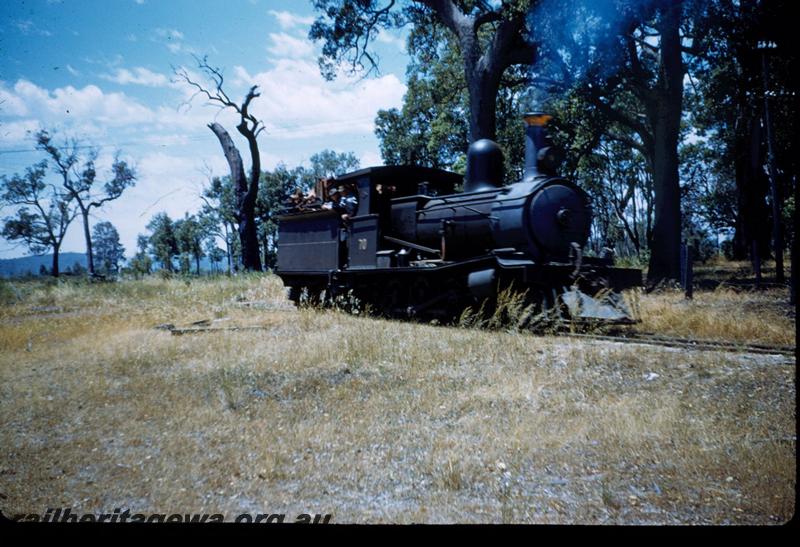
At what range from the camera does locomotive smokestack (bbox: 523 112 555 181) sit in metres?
8.80

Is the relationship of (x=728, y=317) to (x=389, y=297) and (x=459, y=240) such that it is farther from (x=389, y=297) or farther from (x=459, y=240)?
(x=389, y=297)

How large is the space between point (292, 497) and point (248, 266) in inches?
357

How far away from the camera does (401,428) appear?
3840 millimetres

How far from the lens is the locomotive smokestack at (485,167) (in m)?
9.54

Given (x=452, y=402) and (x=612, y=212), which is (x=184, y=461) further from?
(x=612, y=212)

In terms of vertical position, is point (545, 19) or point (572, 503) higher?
point (545, 19)

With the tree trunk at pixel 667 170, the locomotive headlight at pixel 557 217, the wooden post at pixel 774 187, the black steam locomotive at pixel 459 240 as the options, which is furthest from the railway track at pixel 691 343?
the tree trunk at pixel 667 170

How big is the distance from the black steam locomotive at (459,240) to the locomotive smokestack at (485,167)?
2 centimetres

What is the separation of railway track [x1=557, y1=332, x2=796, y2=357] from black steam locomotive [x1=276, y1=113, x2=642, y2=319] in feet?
1.45

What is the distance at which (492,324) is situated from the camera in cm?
834

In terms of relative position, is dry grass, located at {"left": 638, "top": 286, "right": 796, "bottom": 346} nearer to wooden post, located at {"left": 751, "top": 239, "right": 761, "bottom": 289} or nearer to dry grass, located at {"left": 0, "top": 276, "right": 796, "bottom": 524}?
dry grass, located at {"left": 0, "top": 276, "right": 796, "bottom": 524}

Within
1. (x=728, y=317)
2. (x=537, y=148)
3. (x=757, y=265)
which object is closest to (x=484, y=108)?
(x=537, y=148)

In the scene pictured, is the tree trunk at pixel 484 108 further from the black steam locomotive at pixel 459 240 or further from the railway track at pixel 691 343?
the railway track at pixel 691 343

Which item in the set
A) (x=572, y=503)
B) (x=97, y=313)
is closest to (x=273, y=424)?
(x=572, y=503)
